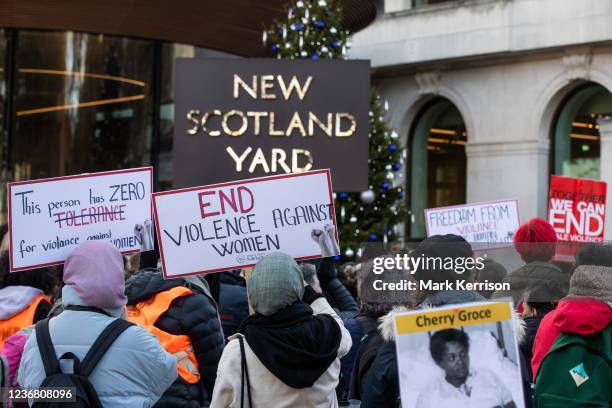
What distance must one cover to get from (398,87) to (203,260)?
15.3 metres

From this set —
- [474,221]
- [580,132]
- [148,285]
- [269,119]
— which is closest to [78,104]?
[269,119]

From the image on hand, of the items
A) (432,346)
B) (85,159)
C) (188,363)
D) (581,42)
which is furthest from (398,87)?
(432,346)

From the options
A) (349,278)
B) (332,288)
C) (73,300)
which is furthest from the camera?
(349,278)

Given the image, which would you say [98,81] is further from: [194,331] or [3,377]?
[3,377]

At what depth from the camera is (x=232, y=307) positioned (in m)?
7.34

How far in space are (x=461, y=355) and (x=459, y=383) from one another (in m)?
0.10

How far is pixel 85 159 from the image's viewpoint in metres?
18.3

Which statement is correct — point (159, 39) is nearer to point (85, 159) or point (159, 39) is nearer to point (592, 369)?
point (85, 159)

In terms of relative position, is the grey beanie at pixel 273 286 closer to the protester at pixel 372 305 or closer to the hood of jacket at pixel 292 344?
the hood of jacket at pixel 292 344

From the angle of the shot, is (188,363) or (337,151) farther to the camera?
(337,151)

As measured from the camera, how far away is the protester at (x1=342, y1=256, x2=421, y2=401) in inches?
203

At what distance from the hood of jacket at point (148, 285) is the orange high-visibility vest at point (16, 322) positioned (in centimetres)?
56

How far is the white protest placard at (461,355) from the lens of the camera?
12.7 ft

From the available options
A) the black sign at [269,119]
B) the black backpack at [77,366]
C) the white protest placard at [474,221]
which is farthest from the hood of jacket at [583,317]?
the black sign at [269,119]
